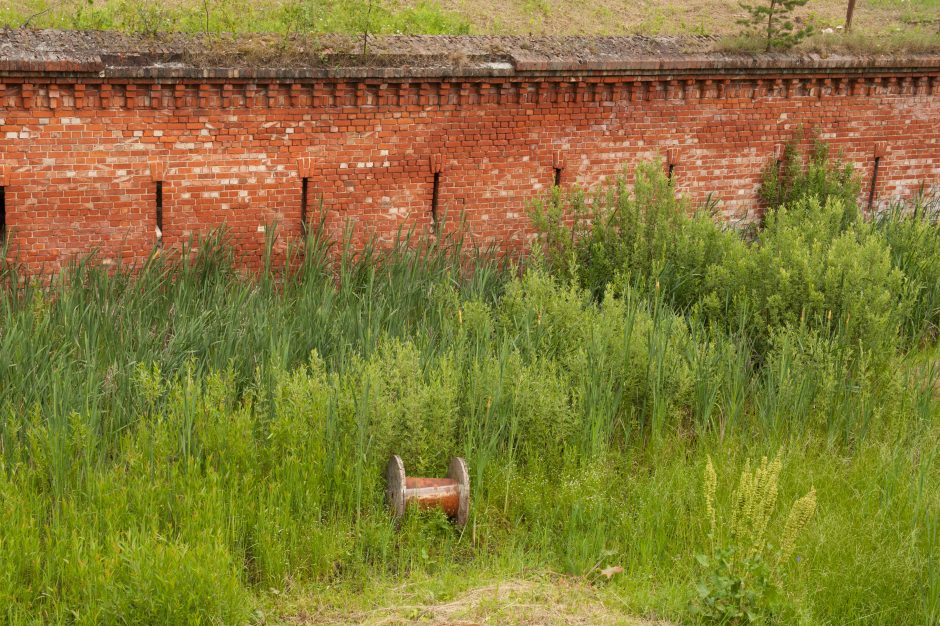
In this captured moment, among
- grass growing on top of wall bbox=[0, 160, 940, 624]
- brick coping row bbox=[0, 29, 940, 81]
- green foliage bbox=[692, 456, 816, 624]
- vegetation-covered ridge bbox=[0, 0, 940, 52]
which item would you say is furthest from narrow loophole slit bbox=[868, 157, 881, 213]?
green foliage bbox=[692, 456, 816, 624]

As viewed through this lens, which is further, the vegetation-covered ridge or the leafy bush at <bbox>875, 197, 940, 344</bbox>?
the vegetation-covered ridge

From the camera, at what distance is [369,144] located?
376 inches

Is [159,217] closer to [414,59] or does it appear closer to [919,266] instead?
[414,59]

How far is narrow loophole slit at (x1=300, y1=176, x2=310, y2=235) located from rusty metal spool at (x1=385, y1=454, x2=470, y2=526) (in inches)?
151

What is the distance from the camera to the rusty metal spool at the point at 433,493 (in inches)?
231

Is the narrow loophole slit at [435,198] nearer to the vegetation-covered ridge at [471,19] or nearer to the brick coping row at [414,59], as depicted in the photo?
the brick coping row at [414,59]

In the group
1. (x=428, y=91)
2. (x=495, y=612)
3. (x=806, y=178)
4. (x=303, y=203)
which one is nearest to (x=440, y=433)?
(x=495, y=612)

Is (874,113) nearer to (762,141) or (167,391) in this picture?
(762,141)

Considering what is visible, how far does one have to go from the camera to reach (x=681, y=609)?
5348 millimetres

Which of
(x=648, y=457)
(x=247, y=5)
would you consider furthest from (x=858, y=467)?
(x=247, y=5)

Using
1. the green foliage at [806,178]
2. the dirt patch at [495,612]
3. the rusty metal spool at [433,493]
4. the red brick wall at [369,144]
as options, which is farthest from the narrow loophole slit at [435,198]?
the dirt patch at [495,612]

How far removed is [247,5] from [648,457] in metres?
6.57

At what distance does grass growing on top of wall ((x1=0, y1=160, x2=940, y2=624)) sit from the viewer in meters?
5.46

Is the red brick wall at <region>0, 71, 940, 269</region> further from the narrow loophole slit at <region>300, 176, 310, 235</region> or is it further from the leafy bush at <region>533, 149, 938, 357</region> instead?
the leafy bush at <region>533, 149, 938, 357</region>
